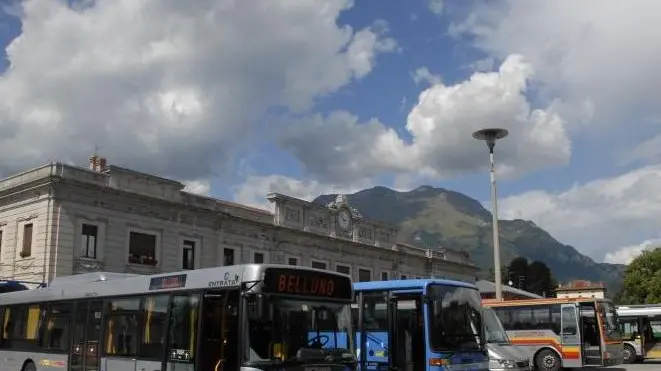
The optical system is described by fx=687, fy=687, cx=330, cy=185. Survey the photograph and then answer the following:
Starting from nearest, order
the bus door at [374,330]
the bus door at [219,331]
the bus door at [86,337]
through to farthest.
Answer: the bus door at [219,331] < the bus door at [86,337] < the bus door at [374,330]

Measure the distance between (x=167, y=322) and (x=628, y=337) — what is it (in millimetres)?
28173

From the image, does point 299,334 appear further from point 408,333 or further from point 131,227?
point 131,227

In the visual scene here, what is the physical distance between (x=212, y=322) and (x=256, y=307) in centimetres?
117

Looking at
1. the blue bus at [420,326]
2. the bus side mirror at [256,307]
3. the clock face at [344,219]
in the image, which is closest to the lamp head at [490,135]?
the blue bus at [420,326]

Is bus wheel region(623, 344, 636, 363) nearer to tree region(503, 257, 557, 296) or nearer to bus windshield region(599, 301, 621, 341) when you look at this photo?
bus windshield region(599, 301, 621, 341)

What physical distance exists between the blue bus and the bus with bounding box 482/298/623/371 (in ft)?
33.1

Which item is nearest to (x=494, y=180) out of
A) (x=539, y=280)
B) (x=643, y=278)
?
(x=643, y=278)

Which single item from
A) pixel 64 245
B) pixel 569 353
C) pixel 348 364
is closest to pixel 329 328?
pixel 348 364

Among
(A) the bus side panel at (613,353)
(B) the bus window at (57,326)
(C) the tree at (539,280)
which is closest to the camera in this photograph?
(B) the bus window at (57,326)

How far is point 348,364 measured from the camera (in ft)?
36.2

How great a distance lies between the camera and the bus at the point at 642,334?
33375 millimetres

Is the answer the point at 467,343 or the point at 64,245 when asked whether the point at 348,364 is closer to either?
the point at 467,343

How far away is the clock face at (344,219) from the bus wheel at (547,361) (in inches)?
1013

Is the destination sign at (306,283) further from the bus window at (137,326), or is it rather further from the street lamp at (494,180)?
the street lamp at (494,180)
